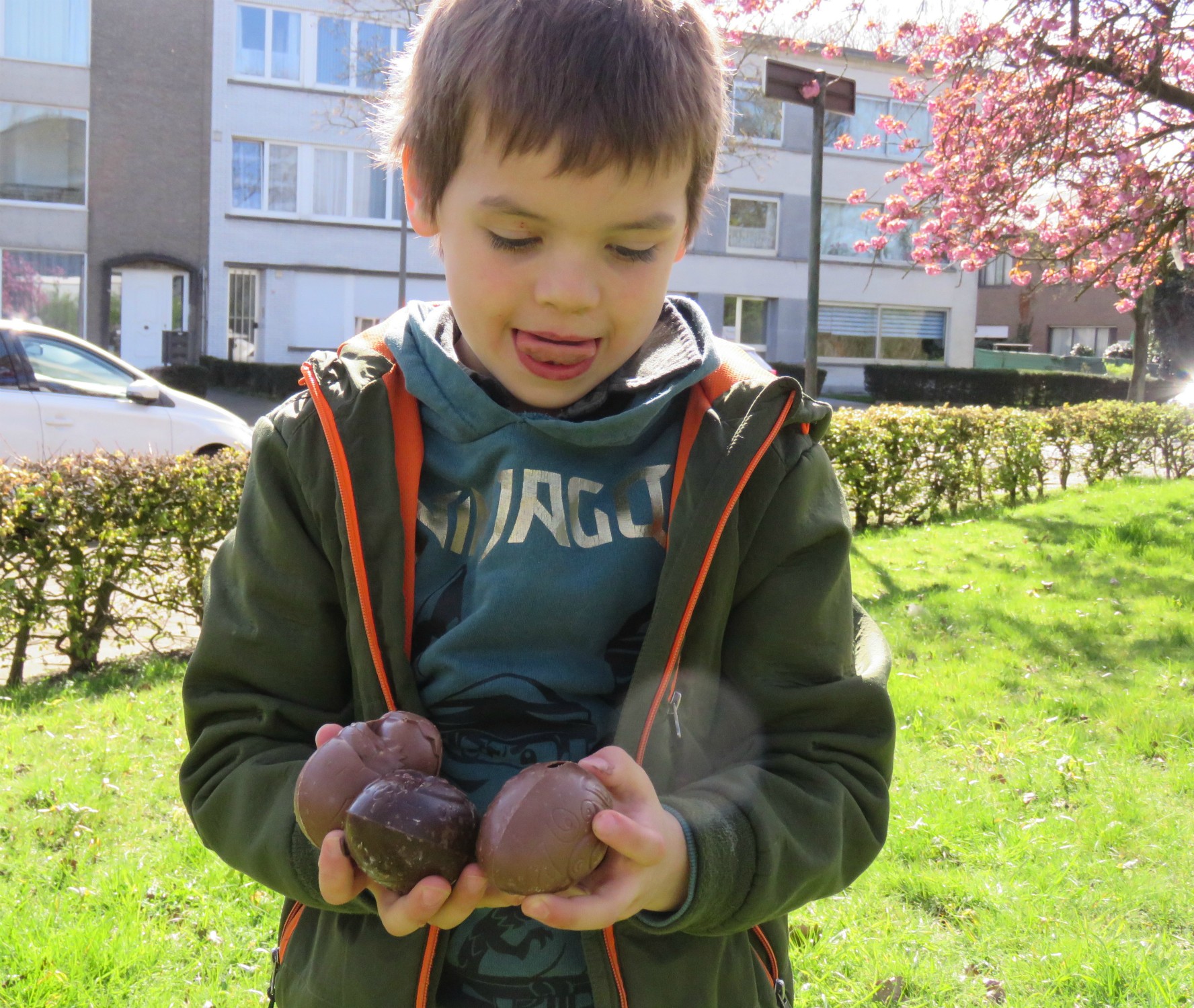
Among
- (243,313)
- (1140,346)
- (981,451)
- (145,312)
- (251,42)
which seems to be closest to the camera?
(981,451)

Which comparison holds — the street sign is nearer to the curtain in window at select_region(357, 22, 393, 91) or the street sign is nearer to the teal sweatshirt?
the teal sweatshirt

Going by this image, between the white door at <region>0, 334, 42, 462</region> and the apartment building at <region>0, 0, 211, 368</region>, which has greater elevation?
the apartment building at <region>0, 0, 211, 368</region>

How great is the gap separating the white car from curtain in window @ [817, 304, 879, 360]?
988 inches

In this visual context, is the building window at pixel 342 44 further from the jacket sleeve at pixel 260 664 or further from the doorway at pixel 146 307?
the jacket sleeve at pixel 260 664

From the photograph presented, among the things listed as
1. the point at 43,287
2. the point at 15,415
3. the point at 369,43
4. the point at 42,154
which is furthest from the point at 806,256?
the point at 15,415

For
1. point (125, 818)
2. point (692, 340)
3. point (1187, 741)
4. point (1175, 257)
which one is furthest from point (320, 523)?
point (1175, 257)

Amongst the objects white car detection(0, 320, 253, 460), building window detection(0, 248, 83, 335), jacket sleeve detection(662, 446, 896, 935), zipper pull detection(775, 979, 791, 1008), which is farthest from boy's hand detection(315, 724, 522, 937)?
building window detection(0, 248, 83, 335)

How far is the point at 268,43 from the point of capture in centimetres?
2612

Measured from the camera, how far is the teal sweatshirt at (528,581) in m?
1.50

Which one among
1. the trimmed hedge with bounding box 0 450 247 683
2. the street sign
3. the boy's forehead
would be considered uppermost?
the street sign

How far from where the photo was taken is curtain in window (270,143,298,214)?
2653cm

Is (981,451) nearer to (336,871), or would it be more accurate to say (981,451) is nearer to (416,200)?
(416,200)

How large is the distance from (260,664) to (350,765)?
0.27m

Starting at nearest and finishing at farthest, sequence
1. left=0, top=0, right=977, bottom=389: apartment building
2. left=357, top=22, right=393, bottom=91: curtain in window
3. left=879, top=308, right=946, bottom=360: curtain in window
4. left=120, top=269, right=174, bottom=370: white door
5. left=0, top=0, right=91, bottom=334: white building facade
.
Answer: left=357, top=22, right=393, bottom=91: curtain in window
left=0, top=0, right=91, bottom=334: white building facade
left=0, top=0, right=977, bottom=389: apartment building
left=120, top=269, right=174, bottom=370: white door
left=879, top=308, right=946, bottom=360: curtain in window
